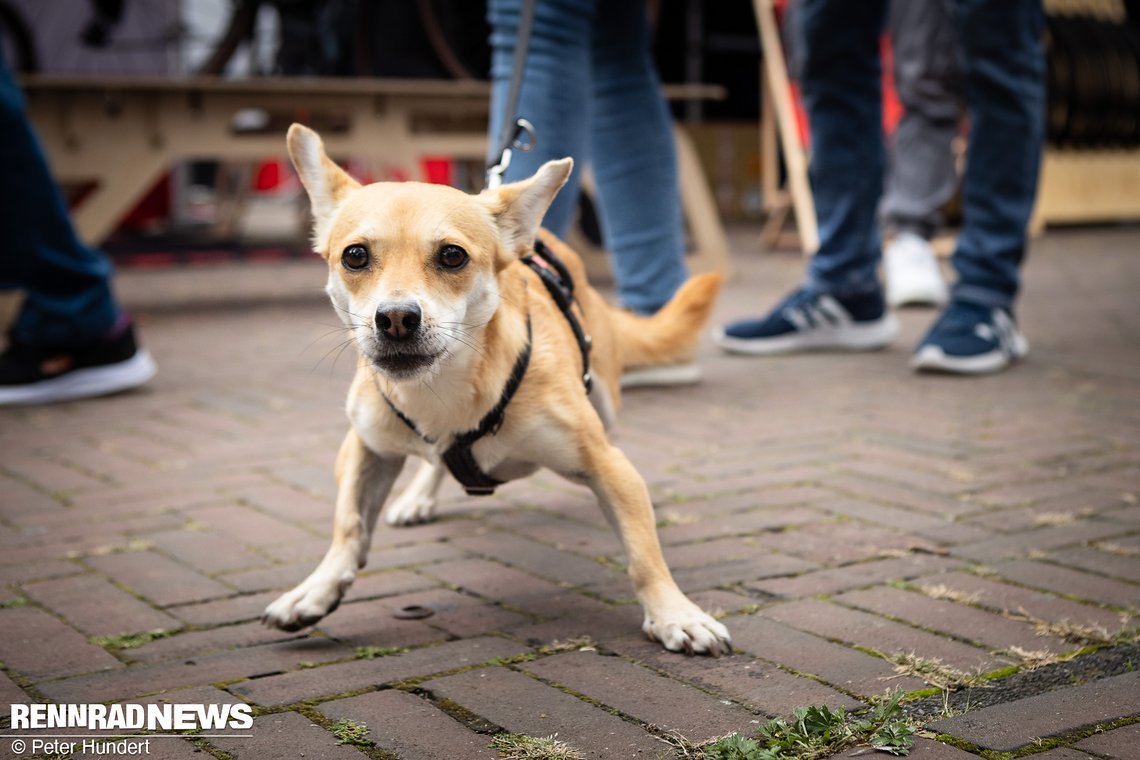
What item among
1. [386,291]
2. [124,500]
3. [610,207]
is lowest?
[124,500]

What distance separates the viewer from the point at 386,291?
1.97 meters

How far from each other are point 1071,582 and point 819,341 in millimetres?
2651

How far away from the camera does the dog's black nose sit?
192cm

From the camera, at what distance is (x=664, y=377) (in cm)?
421

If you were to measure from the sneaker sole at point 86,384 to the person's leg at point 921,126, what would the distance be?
3589 mm

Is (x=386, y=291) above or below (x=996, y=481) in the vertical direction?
above

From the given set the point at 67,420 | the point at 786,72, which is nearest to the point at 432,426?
the point at 67,420

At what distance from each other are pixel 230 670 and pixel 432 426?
49 cm

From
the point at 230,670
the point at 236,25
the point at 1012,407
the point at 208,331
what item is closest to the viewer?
the point at 230,670

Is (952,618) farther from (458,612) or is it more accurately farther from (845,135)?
(845,135)

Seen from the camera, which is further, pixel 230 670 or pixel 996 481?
pixel 996 481

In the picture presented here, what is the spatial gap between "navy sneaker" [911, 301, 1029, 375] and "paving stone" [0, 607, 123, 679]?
9.79 feet

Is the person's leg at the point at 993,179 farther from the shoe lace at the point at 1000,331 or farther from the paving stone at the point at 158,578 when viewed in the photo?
the paving stone at the point at 158,578

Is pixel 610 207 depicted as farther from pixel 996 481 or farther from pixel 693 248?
pixel 693 248
